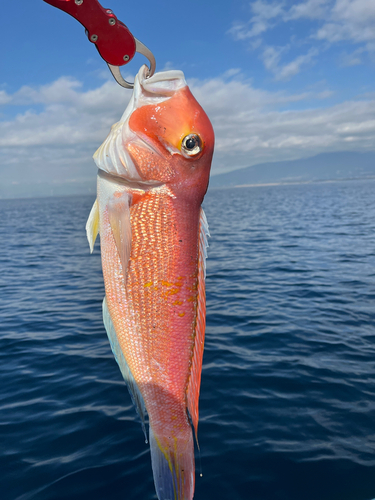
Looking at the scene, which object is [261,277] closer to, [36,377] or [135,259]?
[36,377]

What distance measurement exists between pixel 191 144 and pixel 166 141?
0.14 m

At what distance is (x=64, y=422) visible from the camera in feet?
17.6

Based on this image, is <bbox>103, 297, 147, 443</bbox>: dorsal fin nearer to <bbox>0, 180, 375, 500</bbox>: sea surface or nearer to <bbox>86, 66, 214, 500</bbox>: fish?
<bbox>86, 66, 214, 500</bbox>: fish

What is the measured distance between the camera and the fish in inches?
82.8

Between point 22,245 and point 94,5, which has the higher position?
point 94,5

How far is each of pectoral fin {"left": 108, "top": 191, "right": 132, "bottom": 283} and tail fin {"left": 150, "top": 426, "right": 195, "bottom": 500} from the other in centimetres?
111

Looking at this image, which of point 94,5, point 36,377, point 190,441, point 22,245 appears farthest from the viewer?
point 22,245

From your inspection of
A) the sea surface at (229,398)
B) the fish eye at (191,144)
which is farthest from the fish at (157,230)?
the sea surface at (229,398)

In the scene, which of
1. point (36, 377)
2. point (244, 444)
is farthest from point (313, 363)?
point (36, 377)

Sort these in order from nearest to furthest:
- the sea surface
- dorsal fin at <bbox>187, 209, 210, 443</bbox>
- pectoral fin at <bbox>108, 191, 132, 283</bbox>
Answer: pectoral fin at <bbox>108, 191, 132, 283</bbox>
dorsal fin at <bbox>187, 209, 210, 443</bbox>
the sea surface

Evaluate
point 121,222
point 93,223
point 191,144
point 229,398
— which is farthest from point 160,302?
point 229,398

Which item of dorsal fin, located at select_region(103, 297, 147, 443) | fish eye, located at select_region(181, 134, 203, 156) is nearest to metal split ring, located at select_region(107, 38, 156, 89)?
fish eye, located at select_region(181, 134, 203, 156)

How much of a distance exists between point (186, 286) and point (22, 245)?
2463cm

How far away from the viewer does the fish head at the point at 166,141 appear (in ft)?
6.93
